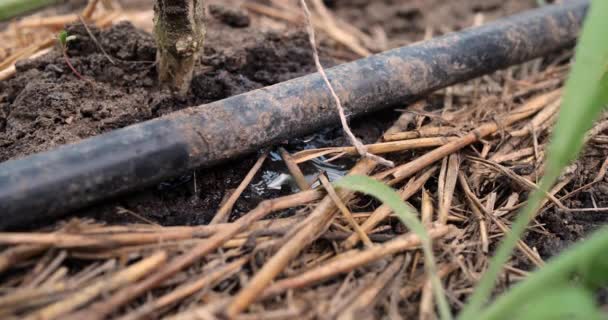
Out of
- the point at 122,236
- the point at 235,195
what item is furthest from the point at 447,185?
the point at 122,236

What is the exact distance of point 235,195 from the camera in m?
1.57

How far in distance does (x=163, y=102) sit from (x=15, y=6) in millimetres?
588

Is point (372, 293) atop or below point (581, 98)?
below

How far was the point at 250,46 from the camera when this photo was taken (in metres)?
2.18

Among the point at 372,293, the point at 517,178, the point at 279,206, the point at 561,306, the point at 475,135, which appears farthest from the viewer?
the point at 475,135

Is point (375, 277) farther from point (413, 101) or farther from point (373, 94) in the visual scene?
point (413, 101)

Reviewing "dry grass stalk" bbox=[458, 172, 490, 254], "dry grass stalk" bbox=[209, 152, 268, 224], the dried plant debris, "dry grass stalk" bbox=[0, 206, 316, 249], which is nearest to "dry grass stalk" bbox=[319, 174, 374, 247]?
the dried plant debris

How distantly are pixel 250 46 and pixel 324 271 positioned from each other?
1.15 metres

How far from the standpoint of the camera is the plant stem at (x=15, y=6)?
4.38 ft

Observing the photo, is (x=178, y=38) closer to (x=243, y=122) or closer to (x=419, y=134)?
(x=243, y=122)

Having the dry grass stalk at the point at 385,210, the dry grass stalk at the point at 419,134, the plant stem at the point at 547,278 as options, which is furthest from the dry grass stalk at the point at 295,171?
the plant stem at the point at 547,278

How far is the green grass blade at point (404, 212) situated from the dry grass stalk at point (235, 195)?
0.30 meters

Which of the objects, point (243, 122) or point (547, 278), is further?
point (243, 122)

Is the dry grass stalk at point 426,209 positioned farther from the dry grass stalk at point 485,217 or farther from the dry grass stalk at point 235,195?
the dry grass stalk at point 235,195
